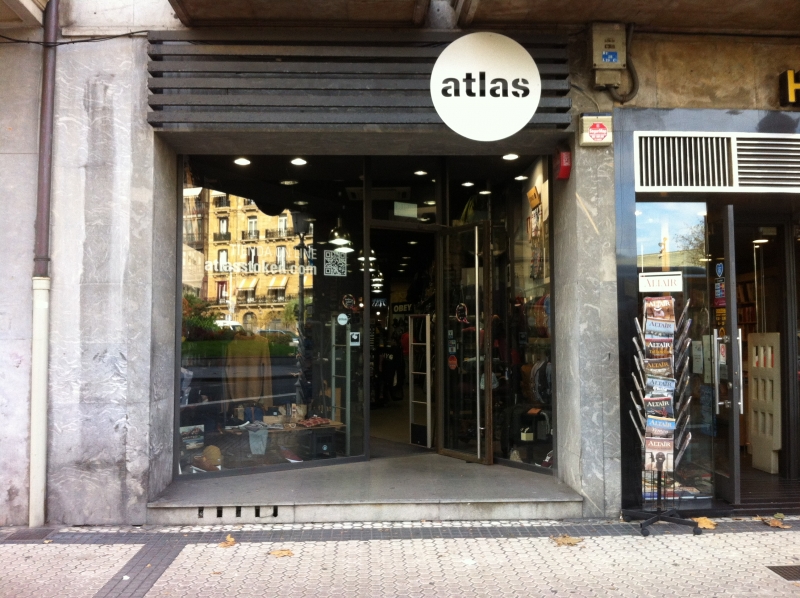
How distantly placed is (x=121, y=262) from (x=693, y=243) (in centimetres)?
551

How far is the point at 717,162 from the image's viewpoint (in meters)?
5.90

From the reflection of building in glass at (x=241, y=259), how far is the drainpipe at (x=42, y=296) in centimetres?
134

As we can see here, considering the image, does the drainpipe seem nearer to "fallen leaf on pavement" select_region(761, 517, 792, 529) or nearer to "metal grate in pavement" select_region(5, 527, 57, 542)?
"metal grate in pavement" select_region(5, 527, 57, 542)

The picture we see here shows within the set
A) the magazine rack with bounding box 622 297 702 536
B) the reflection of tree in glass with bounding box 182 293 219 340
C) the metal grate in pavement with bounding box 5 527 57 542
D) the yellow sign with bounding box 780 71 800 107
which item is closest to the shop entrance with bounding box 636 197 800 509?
the magazine rack with bounding box 622 297 702 536

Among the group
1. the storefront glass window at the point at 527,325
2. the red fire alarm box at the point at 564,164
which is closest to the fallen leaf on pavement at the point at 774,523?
the storefront glass window at the point at 527,325

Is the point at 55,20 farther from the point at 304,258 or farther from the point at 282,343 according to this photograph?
the point at 282,343

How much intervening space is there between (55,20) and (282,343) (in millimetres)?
3848

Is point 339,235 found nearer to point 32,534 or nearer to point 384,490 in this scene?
point 384,490

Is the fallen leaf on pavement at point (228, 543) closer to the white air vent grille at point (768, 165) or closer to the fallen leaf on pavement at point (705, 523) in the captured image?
the fallen leaf on pavement at point (705, 523)

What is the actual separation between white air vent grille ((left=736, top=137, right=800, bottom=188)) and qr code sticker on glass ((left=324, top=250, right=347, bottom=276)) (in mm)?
4310

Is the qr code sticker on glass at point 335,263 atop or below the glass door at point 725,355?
atop

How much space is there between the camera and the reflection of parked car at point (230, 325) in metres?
6.68

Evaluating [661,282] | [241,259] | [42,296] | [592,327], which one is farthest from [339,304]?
[661,282]

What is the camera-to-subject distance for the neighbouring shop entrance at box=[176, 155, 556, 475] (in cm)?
661
